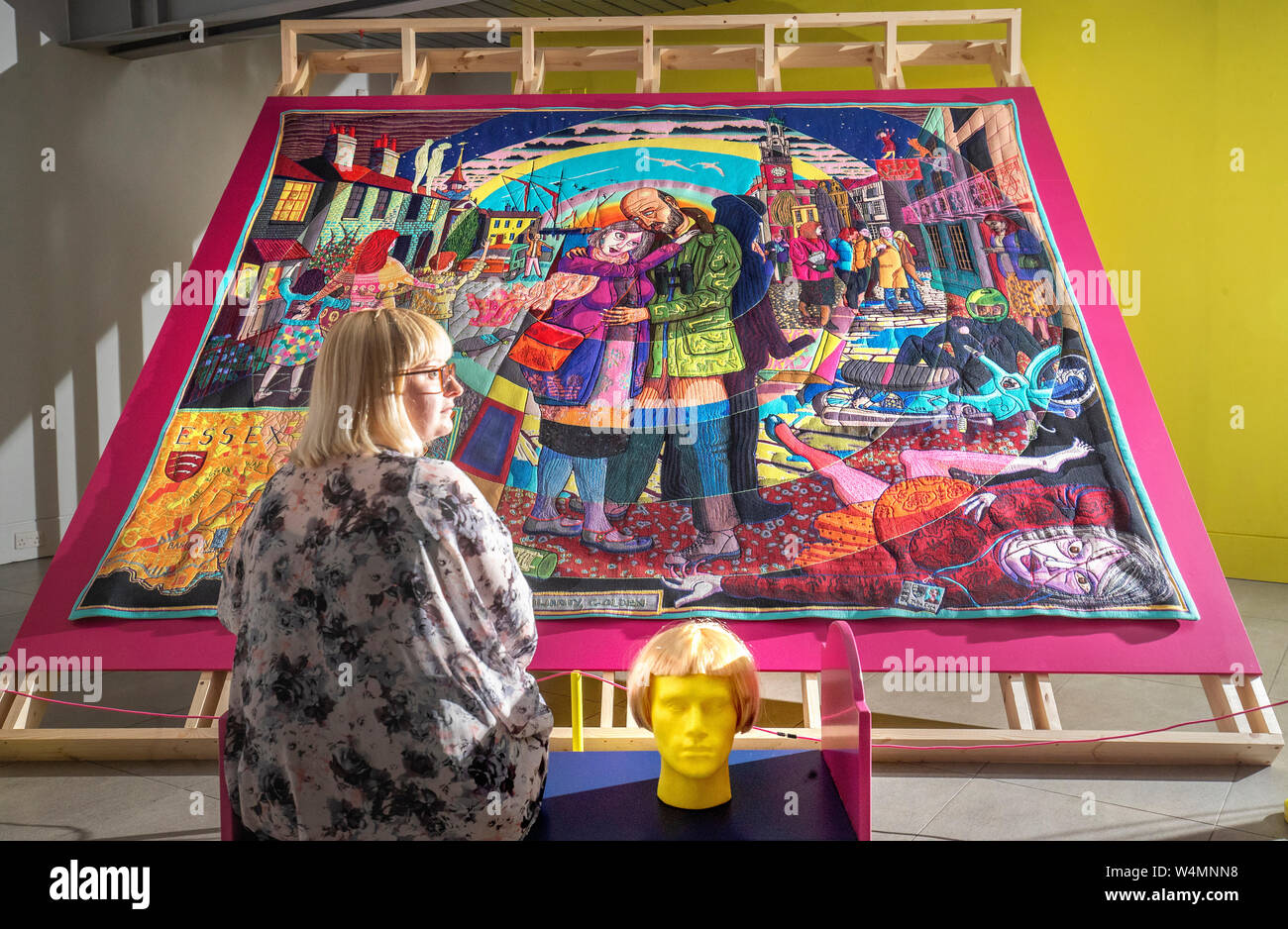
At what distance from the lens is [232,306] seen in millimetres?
3799

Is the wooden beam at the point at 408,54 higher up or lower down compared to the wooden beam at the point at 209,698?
higher up

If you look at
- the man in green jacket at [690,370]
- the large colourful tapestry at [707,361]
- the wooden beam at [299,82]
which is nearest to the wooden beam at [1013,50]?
the large colourful tapestry at [707,361]

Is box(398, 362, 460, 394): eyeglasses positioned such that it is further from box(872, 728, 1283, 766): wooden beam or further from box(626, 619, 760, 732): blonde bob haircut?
box(872, 728, 1283, 766): wooden beam

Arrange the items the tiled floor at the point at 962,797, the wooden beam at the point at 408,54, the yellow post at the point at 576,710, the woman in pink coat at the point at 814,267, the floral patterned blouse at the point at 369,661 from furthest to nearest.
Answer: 1. the wooden beam at the point at 408,54
2. the woman in pink coat at the point at 814,267
3. the tiled floor at the point at 962,797
4. the yellow post at the point at 576,710
5. the floral patterned blouse at the point at 369,661

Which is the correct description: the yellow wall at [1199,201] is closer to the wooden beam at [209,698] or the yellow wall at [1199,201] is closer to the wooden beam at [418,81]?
the wooden beam at [418,81]

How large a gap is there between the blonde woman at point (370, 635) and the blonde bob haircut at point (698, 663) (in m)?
0.28

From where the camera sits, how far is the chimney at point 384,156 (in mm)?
4285

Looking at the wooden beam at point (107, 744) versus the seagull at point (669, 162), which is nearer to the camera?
the wooden beam at point (107, 744)

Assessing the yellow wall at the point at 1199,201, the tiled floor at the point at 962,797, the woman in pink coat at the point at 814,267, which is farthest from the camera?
the yellow wall at the point at 1199,201

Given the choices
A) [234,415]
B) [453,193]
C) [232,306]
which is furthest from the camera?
[453,193]

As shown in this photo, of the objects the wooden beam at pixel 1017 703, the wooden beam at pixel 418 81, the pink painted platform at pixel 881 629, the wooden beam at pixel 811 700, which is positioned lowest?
the wooden beam at pixel 1017 703
